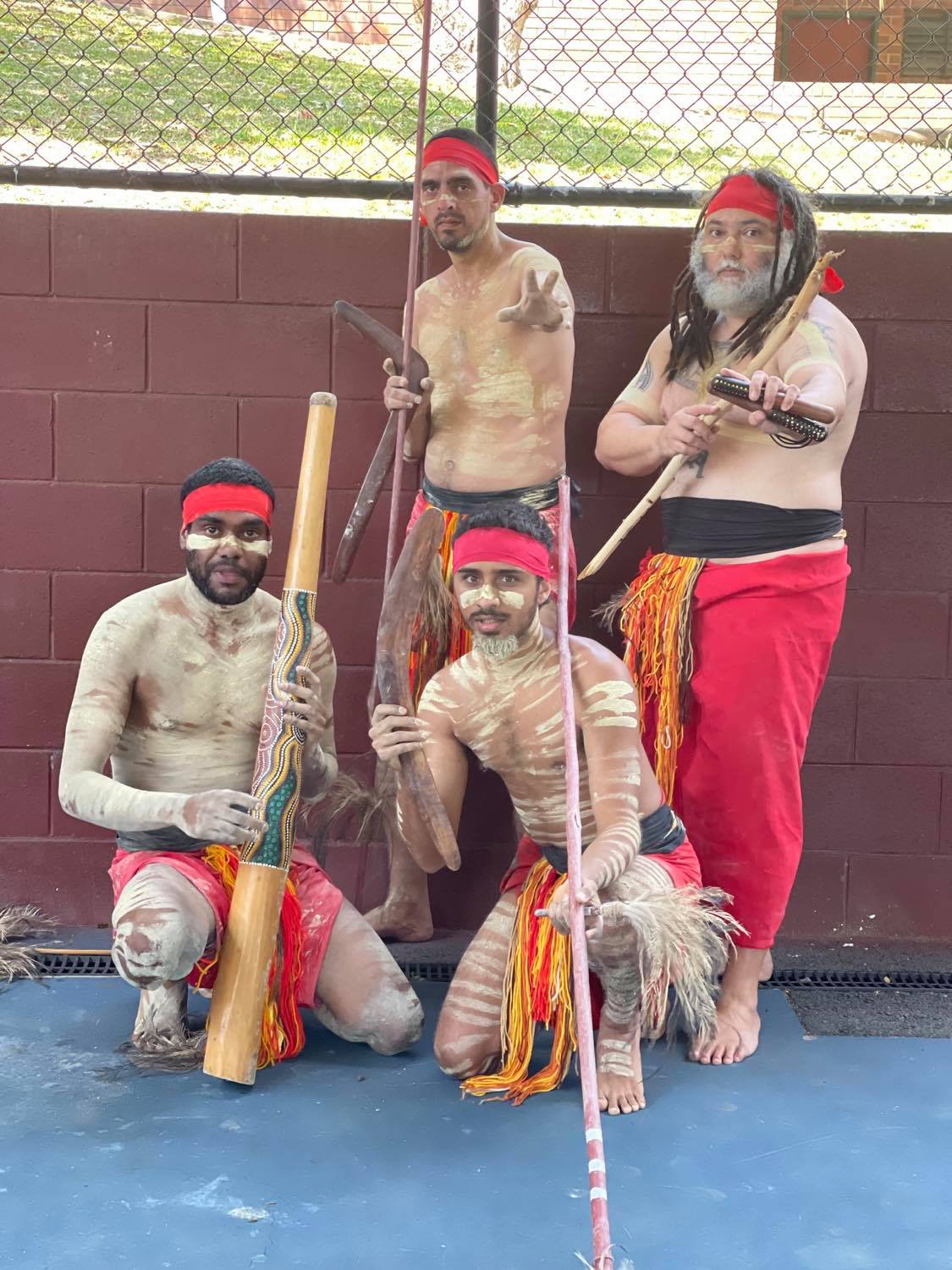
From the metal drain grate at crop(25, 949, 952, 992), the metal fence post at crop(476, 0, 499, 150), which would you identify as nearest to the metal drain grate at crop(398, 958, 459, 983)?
the metal drain grate at crop(25, 949, 952, 992)

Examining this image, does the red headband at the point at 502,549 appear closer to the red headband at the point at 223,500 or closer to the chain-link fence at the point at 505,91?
the red headband at the point at 223,500

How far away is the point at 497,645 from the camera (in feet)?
8.49

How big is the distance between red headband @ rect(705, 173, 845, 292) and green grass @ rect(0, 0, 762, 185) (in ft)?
5.92

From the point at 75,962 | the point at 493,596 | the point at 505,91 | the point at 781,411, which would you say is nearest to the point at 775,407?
the point at 781,411

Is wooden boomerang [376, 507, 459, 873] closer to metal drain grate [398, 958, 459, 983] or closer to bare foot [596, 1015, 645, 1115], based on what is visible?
bare foot [596, 1015, 645, 1115]

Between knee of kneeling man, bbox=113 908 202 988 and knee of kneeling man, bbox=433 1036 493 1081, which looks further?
knee of kneeling man, bbox=433 1036 493 1081

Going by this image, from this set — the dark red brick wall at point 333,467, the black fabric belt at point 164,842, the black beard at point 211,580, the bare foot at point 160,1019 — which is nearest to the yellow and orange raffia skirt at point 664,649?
the dark red brick wall at point 333,467

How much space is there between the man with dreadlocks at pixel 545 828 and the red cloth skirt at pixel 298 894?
0.30m

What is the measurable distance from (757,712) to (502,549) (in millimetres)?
730

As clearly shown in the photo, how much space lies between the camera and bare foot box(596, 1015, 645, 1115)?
100 inches

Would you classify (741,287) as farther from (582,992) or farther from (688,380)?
(582,992)

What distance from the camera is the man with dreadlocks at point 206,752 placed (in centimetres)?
270

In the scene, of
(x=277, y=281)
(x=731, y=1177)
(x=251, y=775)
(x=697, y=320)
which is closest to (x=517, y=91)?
(x=277, y=281)

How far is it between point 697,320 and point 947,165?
131 inches
